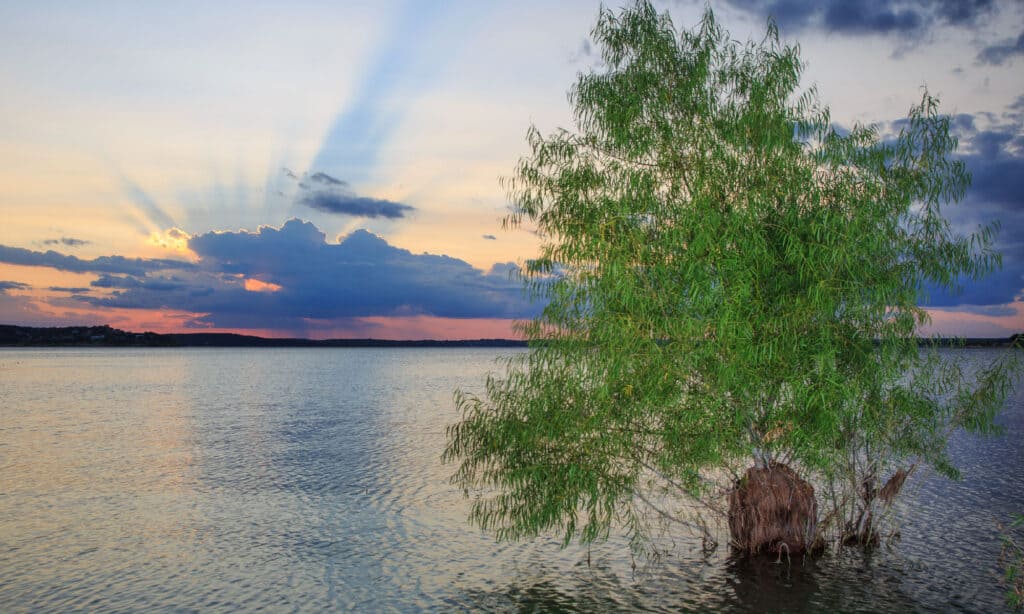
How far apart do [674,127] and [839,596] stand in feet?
38.5

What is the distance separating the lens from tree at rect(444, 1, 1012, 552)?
55.2ft

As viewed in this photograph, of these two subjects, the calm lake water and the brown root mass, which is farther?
the brown root mass

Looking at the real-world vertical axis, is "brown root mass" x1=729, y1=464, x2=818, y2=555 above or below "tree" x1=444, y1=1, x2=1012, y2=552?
below

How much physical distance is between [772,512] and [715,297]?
6.29m

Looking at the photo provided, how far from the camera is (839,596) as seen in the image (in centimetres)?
1733

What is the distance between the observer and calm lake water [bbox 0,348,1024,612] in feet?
57.9

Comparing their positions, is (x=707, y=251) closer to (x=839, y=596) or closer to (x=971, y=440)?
(x=839, y=596)

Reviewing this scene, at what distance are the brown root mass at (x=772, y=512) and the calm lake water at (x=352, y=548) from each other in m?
0.67

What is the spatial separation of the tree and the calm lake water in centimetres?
178

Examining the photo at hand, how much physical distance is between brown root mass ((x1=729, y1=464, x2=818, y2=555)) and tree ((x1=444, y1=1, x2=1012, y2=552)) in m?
0.19

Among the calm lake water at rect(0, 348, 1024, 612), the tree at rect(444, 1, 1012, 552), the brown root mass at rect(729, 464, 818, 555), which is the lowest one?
the calm lake water at rect(0, 348, 1024, 612)

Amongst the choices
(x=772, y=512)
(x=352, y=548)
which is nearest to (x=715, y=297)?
(x=772, y=512)

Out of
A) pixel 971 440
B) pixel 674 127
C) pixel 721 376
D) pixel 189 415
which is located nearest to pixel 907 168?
pixel 674 127

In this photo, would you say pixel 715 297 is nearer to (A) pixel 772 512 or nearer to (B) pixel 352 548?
(A) pixel 772 512
